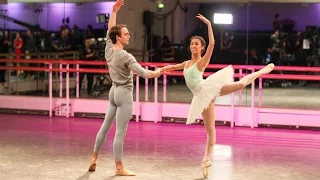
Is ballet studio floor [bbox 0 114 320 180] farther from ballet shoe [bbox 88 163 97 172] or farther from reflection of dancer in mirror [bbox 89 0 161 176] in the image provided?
reflection of dancer in mirror [bbox 89 0 161 176]

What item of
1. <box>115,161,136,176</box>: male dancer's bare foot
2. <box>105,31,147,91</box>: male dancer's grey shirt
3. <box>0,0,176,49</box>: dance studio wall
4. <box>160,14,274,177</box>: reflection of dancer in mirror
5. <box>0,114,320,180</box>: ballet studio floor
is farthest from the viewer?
<box>0,0,176,49</box>: dance studio wall

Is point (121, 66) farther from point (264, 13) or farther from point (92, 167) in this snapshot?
point (264, 13)

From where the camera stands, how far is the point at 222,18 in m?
12.4

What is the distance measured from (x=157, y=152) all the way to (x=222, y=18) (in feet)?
13.8

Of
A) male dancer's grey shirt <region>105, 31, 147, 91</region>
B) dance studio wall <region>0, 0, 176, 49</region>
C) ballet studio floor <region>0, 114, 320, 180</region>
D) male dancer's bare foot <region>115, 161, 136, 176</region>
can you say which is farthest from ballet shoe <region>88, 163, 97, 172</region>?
dance studio wall <region>0, 0, 176, 49</region>

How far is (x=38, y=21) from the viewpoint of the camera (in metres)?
14.2

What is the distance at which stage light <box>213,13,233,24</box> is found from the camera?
12352mm

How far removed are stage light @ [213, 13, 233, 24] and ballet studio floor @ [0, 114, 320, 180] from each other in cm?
214

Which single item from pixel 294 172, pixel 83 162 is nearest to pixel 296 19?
pixel 294 172

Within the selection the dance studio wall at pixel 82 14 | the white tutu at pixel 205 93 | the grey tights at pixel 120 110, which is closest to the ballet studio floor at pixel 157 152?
the grey tights at pixel 120 110

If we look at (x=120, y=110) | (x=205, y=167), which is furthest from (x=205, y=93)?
(x=120, y=110)

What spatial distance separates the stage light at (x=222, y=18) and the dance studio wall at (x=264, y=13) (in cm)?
7

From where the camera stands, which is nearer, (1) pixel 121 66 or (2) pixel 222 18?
(1) pixel 121 66

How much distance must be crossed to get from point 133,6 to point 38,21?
257 cm
